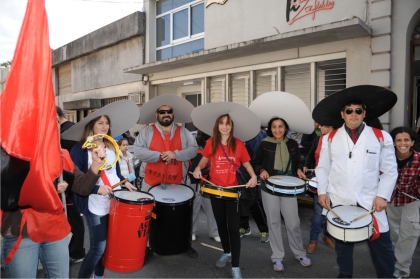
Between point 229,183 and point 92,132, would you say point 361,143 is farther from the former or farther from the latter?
point 92,132

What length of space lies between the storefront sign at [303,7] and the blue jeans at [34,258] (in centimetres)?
755

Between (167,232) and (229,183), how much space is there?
96 cm

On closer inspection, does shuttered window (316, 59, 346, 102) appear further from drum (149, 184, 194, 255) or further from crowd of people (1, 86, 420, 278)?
drum (149, 184, 194, 255)

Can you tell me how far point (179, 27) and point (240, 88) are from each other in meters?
4.05

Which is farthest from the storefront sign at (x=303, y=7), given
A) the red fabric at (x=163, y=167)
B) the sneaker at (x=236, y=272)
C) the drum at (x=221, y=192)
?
the sneaker at (x=236, y=272)

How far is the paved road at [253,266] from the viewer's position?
3975 mm

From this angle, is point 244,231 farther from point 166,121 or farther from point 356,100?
point 356,100

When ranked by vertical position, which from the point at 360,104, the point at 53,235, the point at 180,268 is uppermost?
the point at 360,104

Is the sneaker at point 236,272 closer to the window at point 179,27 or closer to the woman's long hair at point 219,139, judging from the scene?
the woman's long hair at point 219,139

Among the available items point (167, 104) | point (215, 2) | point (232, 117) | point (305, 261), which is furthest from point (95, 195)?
point (215, 2)

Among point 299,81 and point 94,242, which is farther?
point 299,81

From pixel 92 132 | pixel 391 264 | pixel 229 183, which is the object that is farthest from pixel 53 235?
pixel 391 264

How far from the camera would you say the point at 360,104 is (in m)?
3.41

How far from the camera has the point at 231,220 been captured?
3811mm
